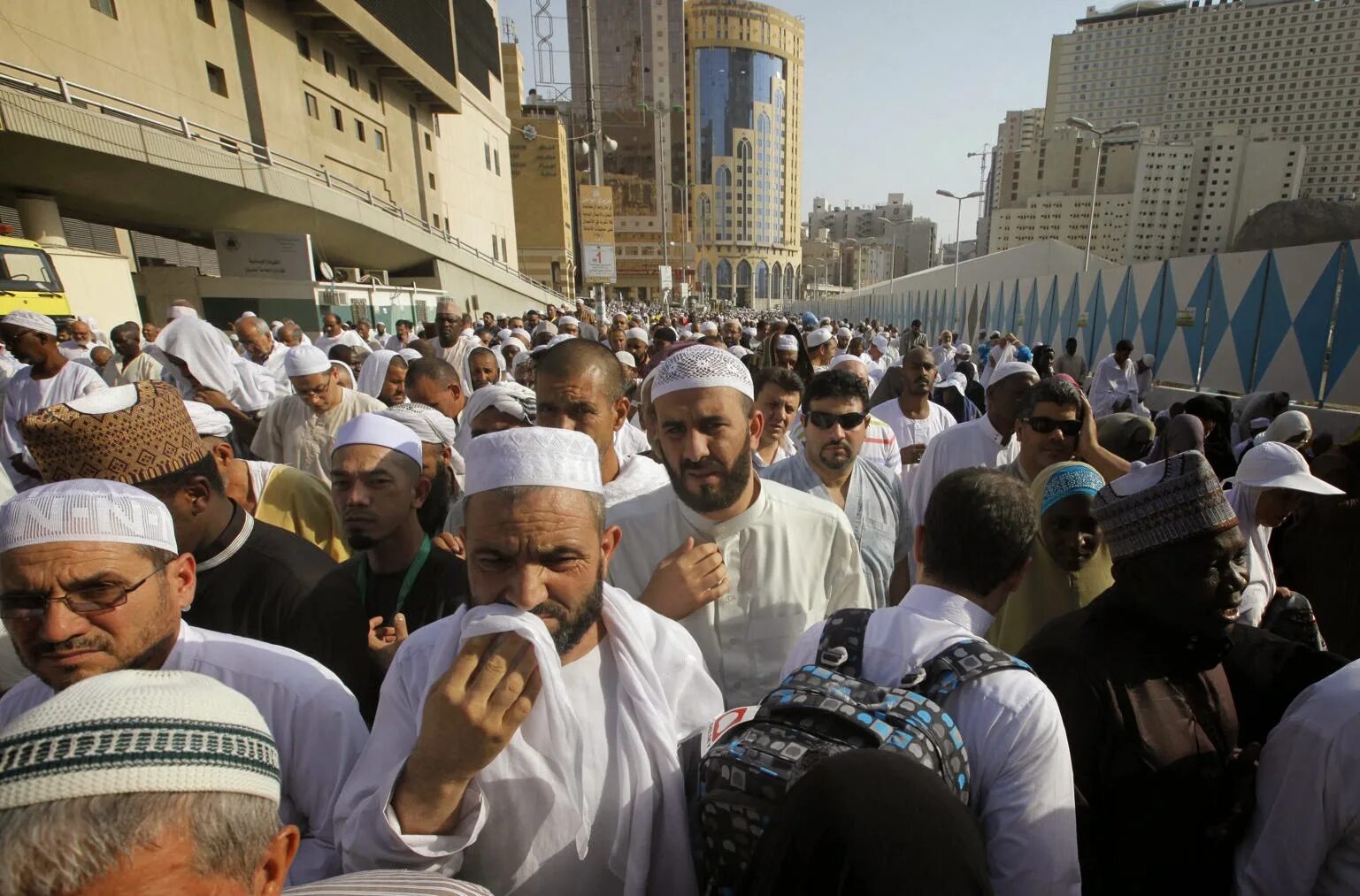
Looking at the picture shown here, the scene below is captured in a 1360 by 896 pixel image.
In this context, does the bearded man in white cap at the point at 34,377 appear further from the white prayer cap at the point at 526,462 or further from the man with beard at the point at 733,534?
the white prayer cap at the point at 526,462

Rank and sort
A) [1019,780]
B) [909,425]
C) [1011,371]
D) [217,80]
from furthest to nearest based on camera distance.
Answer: [217,80] → [909,425] → [1011,371] → [1019,780]

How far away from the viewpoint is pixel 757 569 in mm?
2270

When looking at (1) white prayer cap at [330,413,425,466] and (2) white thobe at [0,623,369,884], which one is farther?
(1) white prayer cap at [330,413,425,466]

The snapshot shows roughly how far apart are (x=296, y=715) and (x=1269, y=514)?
3587 mm

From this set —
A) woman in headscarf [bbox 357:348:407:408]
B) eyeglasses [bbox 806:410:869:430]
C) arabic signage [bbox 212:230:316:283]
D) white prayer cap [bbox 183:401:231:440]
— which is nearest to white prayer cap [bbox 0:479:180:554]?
white prayer cap [bbox 183:401:231:440]

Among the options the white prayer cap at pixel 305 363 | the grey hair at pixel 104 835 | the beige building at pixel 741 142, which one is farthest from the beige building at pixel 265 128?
the beige building at pixel 741 142

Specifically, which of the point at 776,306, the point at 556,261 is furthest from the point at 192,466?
the point at 776,306

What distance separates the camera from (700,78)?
97688mm

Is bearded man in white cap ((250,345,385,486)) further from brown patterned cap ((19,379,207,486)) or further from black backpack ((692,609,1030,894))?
black backpack ((692,609,1030,894))

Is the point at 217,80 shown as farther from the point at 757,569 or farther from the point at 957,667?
the point at 957,667

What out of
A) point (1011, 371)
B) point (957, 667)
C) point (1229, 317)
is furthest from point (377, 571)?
point (1229, 317)

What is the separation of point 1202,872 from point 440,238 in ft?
112

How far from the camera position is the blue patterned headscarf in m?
2.31

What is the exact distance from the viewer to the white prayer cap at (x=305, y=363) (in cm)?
443
